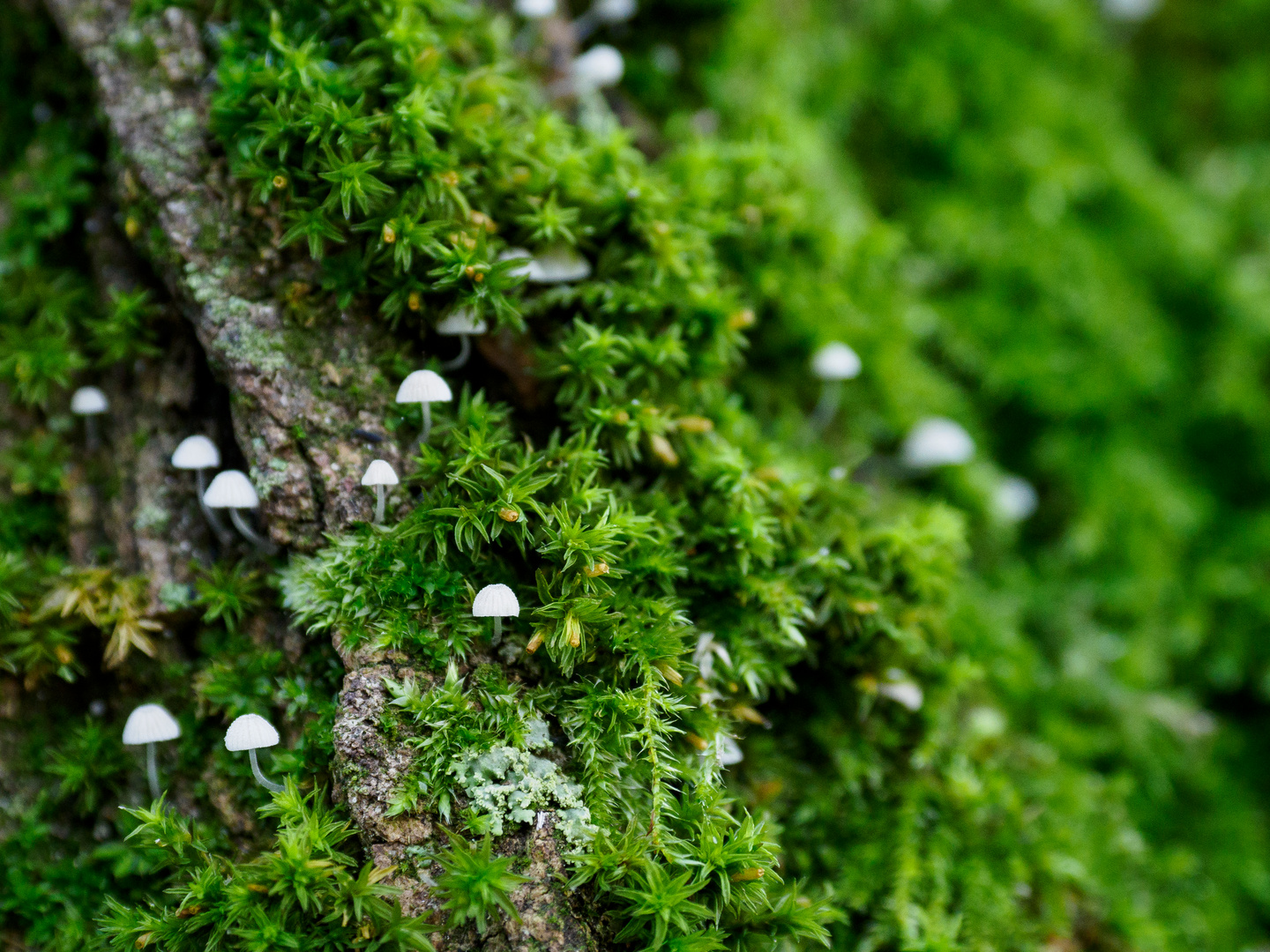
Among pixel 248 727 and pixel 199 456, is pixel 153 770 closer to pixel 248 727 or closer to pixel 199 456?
pixel 248 727

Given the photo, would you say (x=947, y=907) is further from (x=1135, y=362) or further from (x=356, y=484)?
(x=1135, y=362)

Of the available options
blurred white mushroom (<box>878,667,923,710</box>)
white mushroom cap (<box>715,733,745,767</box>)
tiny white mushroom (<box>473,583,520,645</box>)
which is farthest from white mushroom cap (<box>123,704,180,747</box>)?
blurred white mushroom (<box>878,667,923,710</box>)

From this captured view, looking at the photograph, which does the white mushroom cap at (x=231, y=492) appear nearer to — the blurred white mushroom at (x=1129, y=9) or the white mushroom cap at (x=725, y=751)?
the white mushroom cap at (x=725, y=751)

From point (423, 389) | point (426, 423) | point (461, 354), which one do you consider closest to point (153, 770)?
point (426, 423)

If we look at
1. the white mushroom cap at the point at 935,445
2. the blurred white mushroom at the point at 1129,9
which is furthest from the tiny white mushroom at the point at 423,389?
the blurred white mushroom at the point at 1129,9

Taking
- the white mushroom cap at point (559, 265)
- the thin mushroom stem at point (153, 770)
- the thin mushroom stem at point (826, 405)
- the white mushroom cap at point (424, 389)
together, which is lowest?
the thin mushroom stem at point (153, 770)
